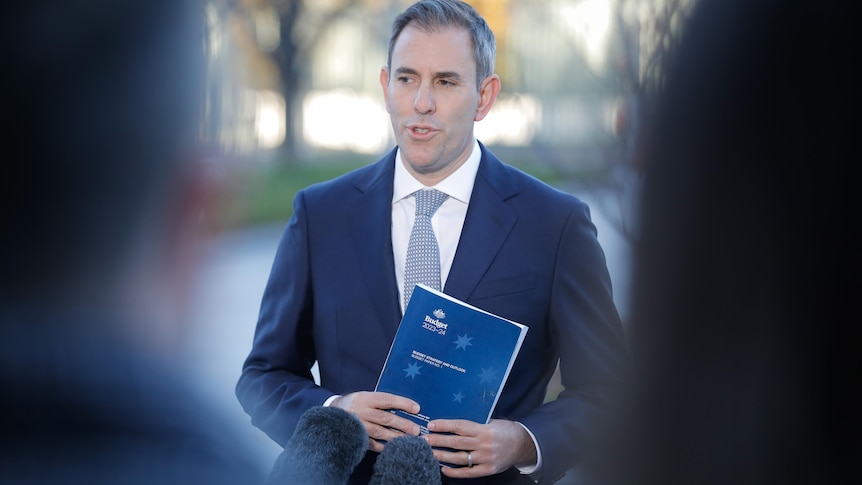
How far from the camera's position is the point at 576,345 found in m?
1.46

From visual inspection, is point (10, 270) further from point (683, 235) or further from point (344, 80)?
point (344, 80)

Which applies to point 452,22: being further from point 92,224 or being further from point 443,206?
point 92,224

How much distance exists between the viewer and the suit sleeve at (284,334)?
1.53 metres

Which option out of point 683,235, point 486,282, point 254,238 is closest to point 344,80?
point 486,282

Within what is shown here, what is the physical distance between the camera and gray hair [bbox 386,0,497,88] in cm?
147

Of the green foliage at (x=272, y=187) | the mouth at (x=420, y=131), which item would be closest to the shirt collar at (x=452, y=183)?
the mouth at (x=420, y=131)

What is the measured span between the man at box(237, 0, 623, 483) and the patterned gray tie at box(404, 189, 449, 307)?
1cm

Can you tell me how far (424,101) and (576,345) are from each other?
49cm

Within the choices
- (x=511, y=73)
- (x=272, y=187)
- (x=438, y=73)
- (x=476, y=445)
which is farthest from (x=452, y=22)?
(x=272, y=187)

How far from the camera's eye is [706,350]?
0.62 meters

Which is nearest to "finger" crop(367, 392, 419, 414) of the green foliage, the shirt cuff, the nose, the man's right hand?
the man's right hand

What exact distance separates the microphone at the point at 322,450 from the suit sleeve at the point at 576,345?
615 mm

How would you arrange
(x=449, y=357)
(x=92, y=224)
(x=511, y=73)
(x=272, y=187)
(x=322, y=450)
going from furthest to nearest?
(x=272, y=187) < (x=511, y=73) < (x=449, y=357) < (x=322, y=450) < (x=92, y=224)

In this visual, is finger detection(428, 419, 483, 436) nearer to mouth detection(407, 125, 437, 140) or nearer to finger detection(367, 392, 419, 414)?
finger detection(367, 392, 419, 414)
